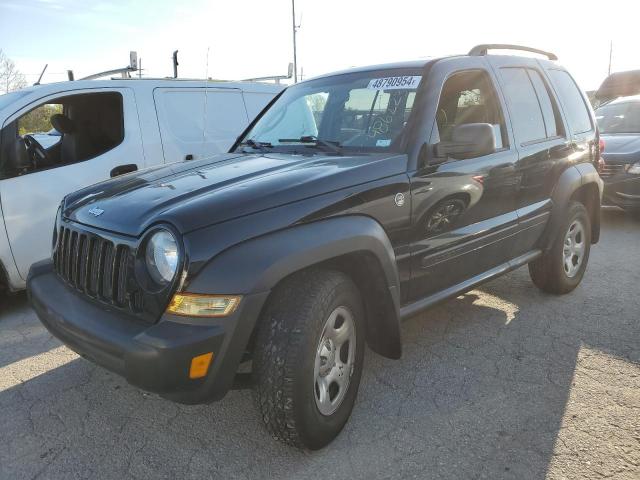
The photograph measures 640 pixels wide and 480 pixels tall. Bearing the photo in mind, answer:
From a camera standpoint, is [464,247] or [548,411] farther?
[464,247]

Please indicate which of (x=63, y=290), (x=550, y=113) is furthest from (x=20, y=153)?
(x=550, y=113)

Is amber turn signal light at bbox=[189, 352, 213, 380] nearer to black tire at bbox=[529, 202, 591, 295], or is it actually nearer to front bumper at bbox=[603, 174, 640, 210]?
black tire at bbox=[529, 202, 591, 295]

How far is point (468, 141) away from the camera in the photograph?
9.34 feet

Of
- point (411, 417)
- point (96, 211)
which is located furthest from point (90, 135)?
point (411, 417)

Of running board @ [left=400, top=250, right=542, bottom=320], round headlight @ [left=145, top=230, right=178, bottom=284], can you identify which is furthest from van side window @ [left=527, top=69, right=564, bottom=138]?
round headlight @ [left=145, top=230, right=178, bottom=284]

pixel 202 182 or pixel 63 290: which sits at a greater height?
pixel 202 182

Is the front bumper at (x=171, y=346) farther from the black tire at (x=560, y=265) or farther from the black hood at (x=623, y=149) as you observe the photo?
the black hood at (x=623, y=149)

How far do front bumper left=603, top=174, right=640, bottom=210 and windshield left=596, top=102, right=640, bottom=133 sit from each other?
3.79ft

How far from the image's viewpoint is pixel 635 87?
10742 millimetres

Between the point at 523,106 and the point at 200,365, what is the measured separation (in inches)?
115

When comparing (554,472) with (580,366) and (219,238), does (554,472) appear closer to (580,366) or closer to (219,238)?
(580,366)

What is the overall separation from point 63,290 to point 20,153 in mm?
2140

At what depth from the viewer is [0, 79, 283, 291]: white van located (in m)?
4.20

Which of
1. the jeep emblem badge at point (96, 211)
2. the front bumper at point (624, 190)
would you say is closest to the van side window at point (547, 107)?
the jeep emblem badge at point (96, 211)
